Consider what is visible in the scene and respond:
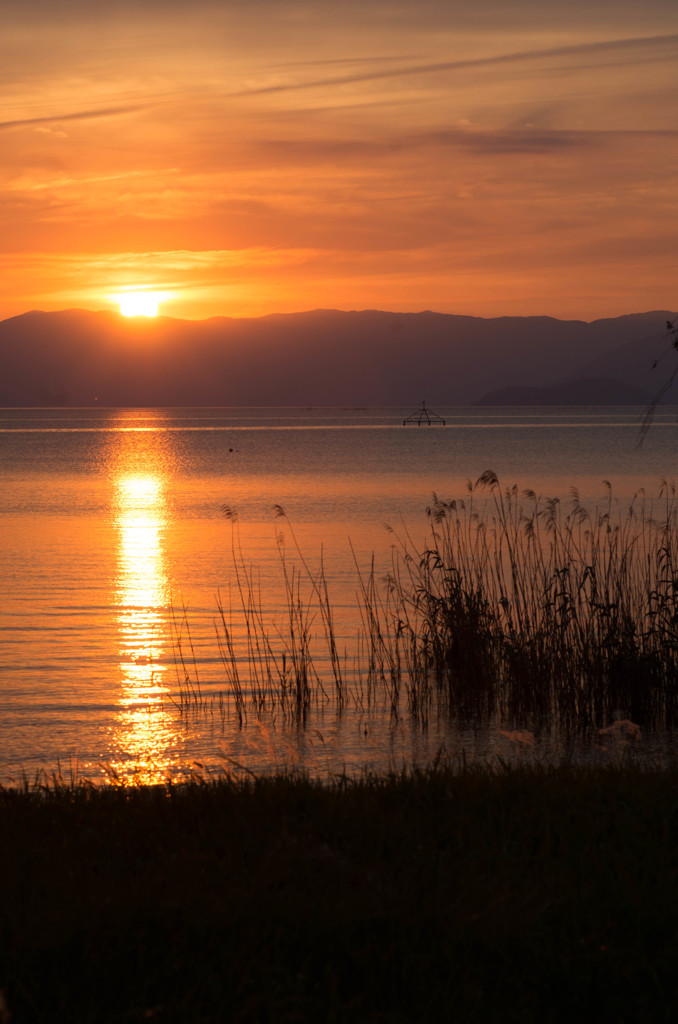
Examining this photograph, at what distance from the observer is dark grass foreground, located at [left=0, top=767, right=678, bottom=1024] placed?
4355mm

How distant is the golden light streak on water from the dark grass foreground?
2.74m

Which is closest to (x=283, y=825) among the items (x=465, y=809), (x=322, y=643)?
(x=465, y=809)

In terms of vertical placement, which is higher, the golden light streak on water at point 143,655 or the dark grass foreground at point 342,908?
the dark grass foreground at point 342,908

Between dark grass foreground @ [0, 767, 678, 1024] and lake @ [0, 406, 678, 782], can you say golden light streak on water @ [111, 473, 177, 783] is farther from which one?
dark grass foreground @ [0, 767, 678, 1024]

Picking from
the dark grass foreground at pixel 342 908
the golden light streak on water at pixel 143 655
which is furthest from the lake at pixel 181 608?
the dark grass foreground at pixel 342 908

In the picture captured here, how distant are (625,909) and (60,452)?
106 m

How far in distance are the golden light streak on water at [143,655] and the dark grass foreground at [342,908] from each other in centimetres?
274

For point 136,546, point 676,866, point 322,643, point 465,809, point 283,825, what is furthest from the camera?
point 136,546

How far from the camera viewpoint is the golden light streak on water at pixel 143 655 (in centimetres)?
1125

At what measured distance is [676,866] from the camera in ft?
18.4

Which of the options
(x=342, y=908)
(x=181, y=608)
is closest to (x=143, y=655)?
(x=181, y=608)

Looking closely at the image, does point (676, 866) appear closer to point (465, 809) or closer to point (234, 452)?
point (465, 809)

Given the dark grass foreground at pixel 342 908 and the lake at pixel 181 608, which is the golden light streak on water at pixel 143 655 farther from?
the dark grass foreground at pixel 342 908

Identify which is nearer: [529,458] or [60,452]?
[529,458]
